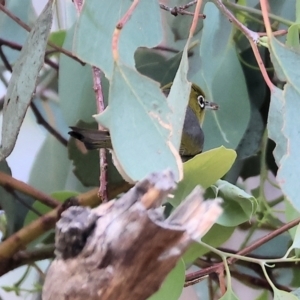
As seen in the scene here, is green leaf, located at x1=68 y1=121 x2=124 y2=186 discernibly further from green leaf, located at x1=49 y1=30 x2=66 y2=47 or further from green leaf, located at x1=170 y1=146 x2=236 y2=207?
green leaf, located at x1=170 y1=146 x2=236 y2=207

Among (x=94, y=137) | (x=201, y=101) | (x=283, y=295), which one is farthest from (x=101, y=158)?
(x=201, y=101)

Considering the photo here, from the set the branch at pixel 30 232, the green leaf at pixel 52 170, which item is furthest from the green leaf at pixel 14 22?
the branch at pixel 30 232

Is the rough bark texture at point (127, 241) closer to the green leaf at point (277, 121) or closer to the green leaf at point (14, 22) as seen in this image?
the green leaf at point (277, 121)

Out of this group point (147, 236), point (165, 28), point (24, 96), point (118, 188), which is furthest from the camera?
point (165, 28)

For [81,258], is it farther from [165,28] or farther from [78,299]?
[165,28]

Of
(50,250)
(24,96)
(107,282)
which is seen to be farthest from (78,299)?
(50,250)

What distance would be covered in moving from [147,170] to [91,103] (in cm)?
24

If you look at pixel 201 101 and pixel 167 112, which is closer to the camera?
pixel 167 112

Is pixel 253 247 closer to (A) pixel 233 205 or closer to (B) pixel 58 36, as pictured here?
(A) pixel 233 205

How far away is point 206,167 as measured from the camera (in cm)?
33

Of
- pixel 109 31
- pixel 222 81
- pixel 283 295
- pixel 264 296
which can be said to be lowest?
pixel 264 296

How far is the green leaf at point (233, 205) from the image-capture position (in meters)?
0.36

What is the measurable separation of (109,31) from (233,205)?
0.17 m

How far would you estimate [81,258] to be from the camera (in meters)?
0.24
